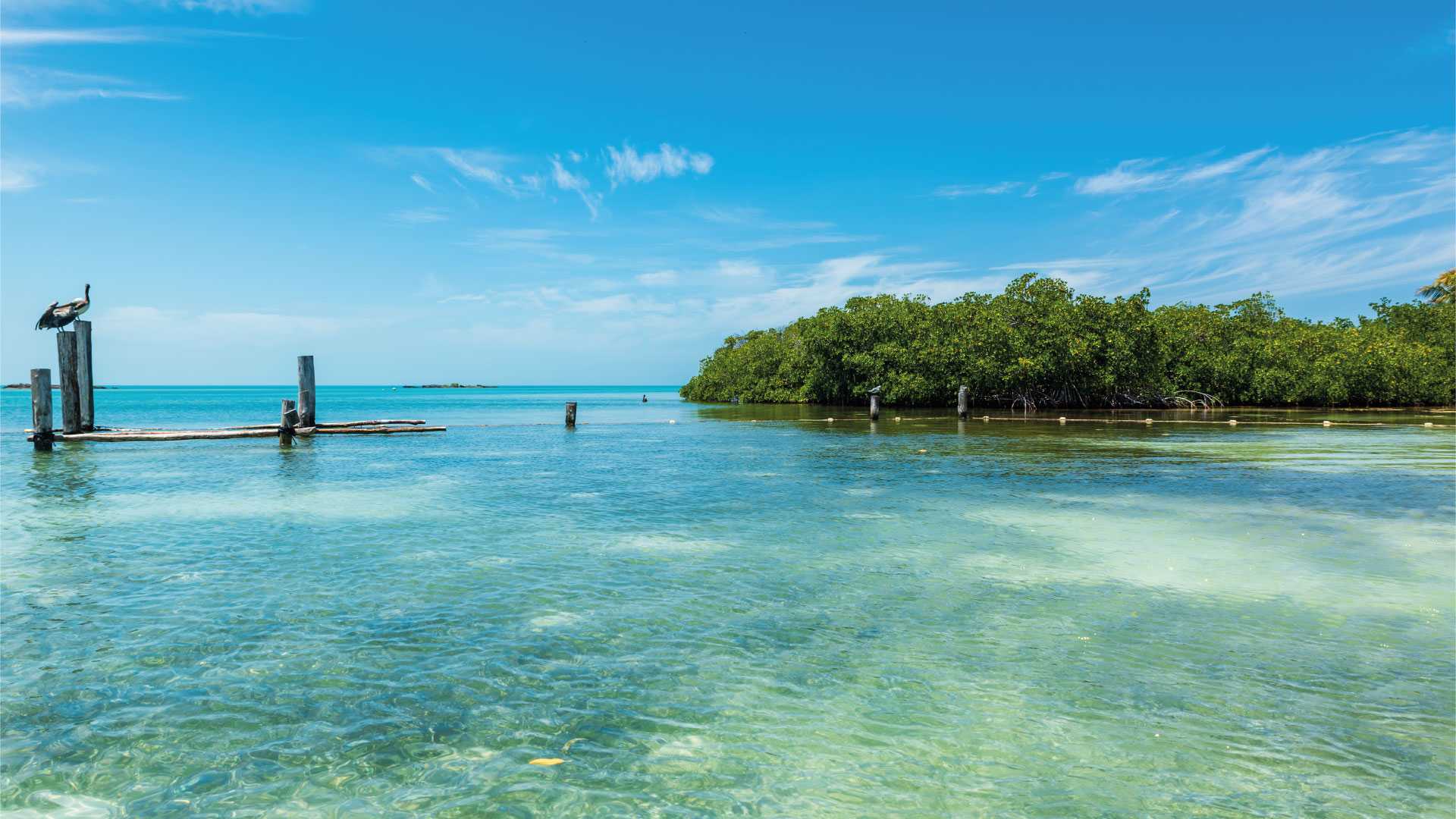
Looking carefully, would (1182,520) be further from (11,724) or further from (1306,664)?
(11,724)

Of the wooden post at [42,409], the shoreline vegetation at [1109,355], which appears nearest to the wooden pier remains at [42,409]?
the wooden post at [42,409]

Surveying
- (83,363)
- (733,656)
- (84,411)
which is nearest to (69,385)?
(83,363)

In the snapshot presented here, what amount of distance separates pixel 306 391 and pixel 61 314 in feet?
23.6

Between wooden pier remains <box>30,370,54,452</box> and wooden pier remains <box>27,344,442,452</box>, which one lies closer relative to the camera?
wooden pier remains <box>30,370,54,452</box>

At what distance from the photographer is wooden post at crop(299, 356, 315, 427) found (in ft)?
88.7

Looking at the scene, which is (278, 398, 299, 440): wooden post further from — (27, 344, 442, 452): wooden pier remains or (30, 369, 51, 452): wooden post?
(30, 369, 51, 452): wooden post

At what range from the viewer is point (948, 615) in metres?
6.84

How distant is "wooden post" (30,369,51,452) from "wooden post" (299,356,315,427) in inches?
262

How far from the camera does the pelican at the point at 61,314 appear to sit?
2311cm

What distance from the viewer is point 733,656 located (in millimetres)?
5855

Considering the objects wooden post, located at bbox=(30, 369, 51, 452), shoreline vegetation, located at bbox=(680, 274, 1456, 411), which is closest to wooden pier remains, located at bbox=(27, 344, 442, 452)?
wooden post, located at bbox=(30, 369, 51, 452)

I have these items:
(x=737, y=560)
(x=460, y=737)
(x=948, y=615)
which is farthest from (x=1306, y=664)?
(x=460, y=737)

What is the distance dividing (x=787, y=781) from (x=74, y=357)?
28903 mm

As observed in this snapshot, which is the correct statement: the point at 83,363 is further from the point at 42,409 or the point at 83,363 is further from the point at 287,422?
the point at 287,422
